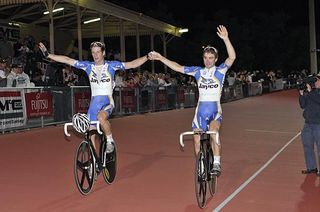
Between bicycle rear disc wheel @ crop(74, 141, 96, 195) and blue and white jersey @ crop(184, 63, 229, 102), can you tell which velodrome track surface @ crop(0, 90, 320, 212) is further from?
blue and white jersey @ crop(184, 63, 229, 102)

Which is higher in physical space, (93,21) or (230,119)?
(93,21)

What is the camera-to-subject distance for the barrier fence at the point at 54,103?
50.2 feet

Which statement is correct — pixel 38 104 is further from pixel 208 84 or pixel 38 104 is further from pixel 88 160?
pixel 208 84

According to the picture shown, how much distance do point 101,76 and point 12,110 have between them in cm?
783

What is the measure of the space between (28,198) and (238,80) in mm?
31482

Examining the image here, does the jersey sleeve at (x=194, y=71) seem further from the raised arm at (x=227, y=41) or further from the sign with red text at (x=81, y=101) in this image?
the sign with red text at (x=81, y=101)

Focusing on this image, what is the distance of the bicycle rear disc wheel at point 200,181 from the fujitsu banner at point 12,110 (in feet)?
30.2

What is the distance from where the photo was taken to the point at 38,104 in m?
16.4

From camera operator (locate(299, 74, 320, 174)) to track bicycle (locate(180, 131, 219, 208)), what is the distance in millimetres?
2847

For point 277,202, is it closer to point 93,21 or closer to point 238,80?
point 93,21

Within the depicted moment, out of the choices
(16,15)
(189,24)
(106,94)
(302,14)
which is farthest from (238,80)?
(302,14)

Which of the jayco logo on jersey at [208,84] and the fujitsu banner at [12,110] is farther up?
the jayco logo on jersey at [208,84]

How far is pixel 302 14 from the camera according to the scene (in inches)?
4473

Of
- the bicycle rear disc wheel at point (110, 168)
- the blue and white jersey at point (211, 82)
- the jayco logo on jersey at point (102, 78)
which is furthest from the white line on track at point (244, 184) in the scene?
the jayco logo on jersey at point (102, 78)
